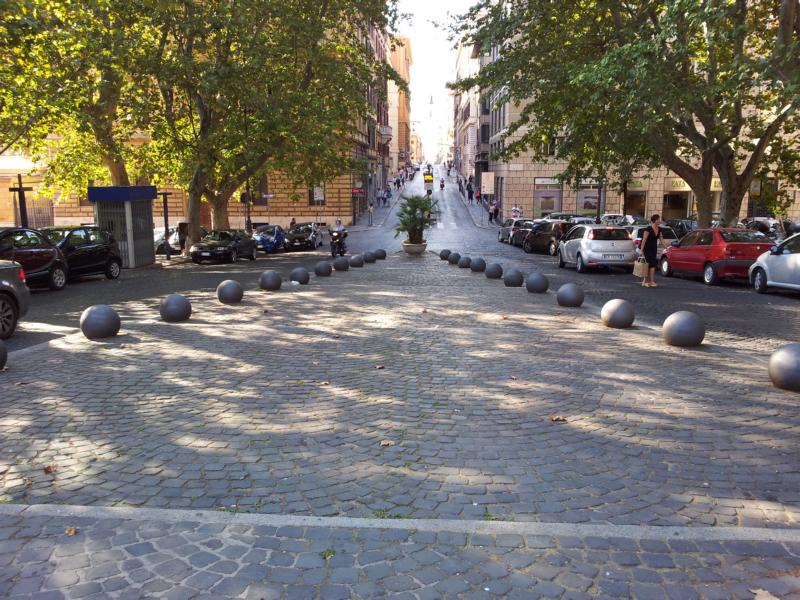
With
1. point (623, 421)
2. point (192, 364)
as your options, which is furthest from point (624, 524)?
point (192, 364)

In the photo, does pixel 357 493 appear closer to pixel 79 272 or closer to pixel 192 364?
pixel 192 364

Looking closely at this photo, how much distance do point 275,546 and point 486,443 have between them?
2245 millimetres

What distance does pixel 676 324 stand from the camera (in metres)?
9.34

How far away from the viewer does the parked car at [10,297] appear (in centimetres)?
1030

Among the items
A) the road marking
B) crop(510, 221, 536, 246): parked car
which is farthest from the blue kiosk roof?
the road marking

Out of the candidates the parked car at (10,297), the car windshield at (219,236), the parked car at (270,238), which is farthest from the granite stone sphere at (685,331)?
the parked car at (270,238)

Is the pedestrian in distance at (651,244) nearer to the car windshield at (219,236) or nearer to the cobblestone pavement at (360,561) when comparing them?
the cobblestone pavement at (360,561)

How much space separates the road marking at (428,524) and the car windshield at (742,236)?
15968 mm

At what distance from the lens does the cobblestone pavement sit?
3.37 meters

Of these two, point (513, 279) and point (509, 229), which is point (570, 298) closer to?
point (513, 279)

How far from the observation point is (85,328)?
32.8 ft

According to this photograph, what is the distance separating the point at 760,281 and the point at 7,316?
628 inches

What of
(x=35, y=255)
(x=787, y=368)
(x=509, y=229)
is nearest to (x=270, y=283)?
(x=35, y=255)

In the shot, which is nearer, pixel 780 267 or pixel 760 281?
pixel 780 267
